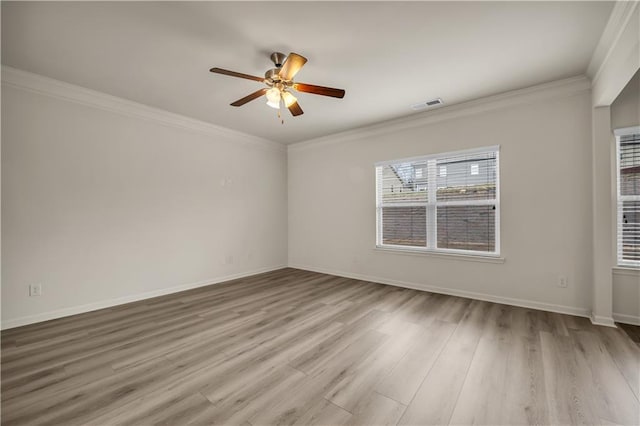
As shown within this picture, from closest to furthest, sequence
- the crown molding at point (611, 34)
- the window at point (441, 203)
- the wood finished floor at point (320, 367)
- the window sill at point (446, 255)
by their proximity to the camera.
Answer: the wood finished floor at point (320, 367) → the crown molding at point (611, 34) → the window sill at point (446, 255) → the window at point (441, 203)

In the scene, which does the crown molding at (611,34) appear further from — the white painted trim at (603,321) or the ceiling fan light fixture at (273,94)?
the ceiling fan light fixture at (273,94)

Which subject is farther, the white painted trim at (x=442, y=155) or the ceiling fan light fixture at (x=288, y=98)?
the white painted trim at (x=442, y=155)

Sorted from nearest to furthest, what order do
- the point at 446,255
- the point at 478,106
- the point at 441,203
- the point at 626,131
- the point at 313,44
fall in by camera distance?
1. the point at 313,44
2. the point at 626,131
3. the point at 478,106
4. the point at 446,255
5. the point at 441,203

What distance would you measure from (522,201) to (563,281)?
1036 mm

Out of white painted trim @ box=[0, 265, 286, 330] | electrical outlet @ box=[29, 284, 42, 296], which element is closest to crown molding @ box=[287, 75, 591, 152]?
white painted trim @ box=[0, 265, 286, 330]

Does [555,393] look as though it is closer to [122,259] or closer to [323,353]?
[323,353]

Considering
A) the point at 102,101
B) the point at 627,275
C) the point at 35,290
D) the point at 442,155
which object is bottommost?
the point at 35,290

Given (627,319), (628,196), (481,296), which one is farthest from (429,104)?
(627,319)

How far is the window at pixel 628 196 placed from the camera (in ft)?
9.77

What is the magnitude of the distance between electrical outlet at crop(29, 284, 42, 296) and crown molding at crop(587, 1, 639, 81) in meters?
5.88

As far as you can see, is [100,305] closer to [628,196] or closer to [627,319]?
[627,319]

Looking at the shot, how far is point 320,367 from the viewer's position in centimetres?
213

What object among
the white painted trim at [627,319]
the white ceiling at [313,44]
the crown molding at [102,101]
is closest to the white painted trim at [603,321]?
the white painted trim at [627,319]

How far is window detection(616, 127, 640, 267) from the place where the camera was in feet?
9.77
